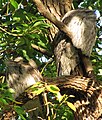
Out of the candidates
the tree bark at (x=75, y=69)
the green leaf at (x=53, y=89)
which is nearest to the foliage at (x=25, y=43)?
the green leaf at (x=53, y=89)

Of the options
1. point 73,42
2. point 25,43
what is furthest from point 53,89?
point 73,42

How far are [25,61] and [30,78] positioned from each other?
31 cm

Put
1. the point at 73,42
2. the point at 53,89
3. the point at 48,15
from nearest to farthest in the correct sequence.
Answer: the point at 53,89 < the point at 48,15 < the point at 73,42

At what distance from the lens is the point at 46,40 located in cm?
301

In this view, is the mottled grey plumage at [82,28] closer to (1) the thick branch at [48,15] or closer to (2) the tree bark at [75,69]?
(2) the tree bark at [75,69]

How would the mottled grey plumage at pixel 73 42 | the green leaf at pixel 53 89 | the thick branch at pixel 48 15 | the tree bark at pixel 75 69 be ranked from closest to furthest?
the green leaf at pixel 53 89, the thick branch at pixel 48 15, the tree bark at pixel 75 69, the mottled grey plumage at pixel 73 42

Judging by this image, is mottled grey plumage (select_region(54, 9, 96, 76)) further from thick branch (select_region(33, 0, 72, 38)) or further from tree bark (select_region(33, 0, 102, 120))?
thick branch (select_region(33, 0, 72, 38))

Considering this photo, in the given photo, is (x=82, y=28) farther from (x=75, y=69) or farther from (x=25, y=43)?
(x=25, y=43)

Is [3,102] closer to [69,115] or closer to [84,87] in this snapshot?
[84,87]

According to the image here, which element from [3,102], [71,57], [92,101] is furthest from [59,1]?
[3,102]

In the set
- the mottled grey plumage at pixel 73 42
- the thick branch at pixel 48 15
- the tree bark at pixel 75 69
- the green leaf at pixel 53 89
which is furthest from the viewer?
the mottled grey plumage at pixel 73 42

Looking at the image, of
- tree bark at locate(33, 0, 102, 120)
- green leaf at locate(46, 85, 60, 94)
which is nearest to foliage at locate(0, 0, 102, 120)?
green leaf at locate(46, 85, 60, 94)

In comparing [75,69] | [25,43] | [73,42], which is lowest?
[75,69]

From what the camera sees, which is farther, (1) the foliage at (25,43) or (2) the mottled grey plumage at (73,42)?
(2) the mottled grey plumage at (73,42)
